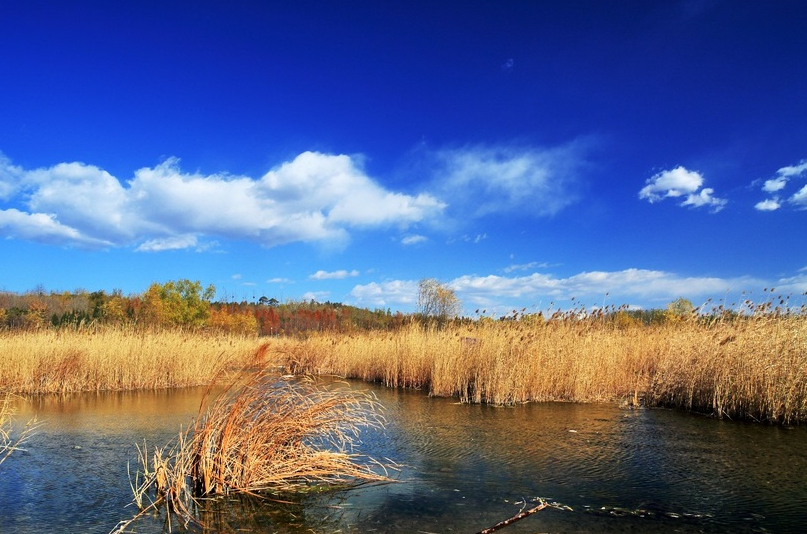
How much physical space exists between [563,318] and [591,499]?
323 inches

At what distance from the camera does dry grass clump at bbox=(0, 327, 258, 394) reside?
→ 13.0 metres

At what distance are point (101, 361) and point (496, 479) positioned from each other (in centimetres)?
1226

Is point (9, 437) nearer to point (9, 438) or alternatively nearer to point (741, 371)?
point (9, 438)

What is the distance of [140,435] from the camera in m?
7.52

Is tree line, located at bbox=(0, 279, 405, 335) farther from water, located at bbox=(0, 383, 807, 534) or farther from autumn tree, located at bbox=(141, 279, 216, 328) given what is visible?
water, located at bbox=(0, 383, 807, 534)

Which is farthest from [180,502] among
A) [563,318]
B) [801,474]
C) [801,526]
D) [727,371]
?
[563,318]

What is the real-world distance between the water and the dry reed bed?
755mm

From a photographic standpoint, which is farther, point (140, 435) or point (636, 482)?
point (140, 435)

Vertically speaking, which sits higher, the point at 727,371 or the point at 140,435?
the point at 727,371

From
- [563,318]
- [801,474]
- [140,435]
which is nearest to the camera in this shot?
[801,474]

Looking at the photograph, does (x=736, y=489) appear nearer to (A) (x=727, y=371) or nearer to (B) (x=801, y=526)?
(B) (x=801, y=526)

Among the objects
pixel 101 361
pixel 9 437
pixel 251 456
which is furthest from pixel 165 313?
pixel 251 456

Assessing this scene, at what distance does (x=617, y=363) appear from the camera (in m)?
12.5

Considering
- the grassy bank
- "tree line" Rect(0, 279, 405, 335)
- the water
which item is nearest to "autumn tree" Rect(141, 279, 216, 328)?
"tree line" Rect(0, 279, 405, 335)
